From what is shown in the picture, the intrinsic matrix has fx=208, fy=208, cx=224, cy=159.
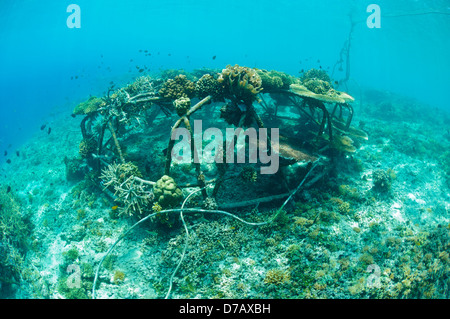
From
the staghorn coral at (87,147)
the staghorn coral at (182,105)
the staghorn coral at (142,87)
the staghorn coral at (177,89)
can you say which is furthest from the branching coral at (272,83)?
the staghorn coral at (87,147)

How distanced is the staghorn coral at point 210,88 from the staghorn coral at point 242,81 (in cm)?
41

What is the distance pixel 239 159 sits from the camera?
9805 millimetres

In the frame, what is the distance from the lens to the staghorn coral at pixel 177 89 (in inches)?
356

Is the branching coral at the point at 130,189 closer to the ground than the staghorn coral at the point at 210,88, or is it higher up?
closer to the ground

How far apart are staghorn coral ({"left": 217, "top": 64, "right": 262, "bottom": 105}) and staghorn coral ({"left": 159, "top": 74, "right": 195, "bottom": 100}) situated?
6.69 ft

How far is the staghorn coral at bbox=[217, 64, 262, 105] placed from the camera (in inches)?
291

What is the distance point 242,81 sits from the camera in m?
7.26

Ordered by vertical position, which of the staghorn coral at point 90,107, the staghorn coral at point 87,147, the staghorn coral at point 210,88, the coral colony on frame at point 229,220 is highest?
the staghorn coral at point 210,88

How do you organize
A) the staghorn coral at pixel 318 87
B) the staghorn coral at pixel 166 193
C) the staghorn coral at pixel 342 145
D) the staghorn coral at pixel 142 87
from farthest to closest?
1. the staghorn coral at pixel 142 87
2. the staghorn coral at pixel 318 87
3. the staghorn coral at pixel 342 145
4. the staghorn coral at pixel 166 193

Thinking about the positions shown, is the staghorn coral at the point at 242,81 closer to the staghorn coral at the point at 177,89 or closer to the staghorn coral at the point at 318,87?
the staghorn coral at the point at 177,89
